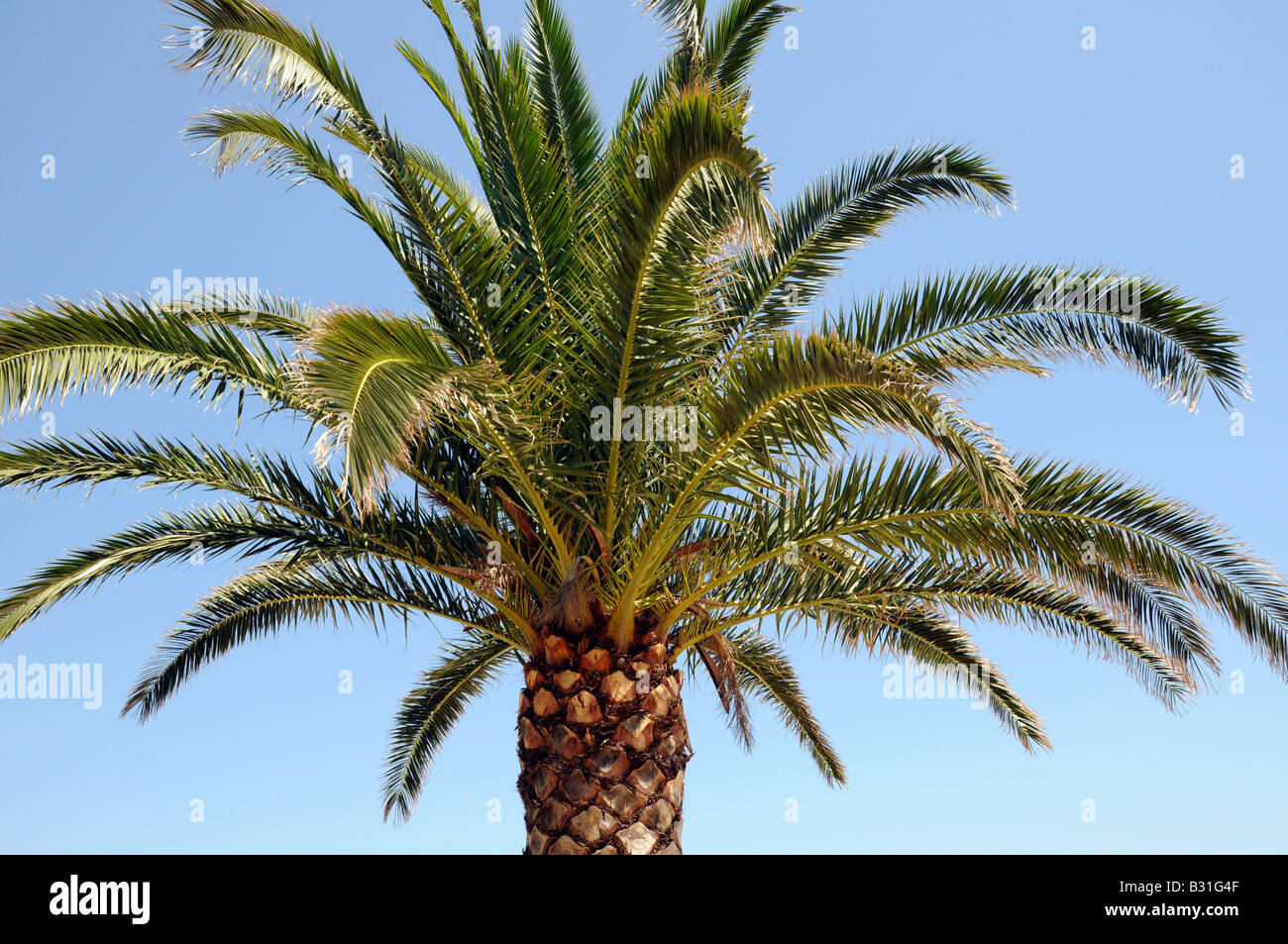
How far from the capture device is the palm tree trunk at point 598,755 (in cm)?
776

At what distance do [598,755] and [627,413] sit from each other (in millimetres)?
2502

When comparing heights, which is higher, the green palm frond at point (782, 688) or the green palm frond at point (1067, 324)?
the green palm frond at point (1067, 324)

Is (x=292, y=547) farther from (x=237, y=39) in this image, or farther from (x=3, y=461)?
(x=237, y=39)

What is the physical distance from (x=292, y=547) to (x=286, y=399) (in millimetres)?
1269

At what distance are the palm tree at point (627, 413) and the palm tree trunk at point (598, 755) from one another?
0.02 meters

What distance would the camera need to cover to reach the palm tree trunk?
776cm

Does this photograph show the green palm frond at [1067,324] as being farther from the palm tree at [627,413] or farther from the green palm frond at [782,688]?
the green palm frond at [782,688]

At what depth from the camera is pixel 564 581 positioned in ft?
24.6

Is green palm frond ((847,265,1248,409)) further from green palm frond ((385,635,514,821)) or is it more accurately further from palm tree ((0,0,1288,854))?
green palm frond ((385,635,514,821))

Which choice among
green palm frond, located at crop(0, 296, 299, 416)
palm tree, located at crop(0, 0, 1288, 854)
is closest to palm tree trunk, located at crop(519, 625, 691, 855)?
palm tree, located at crop(0, 0, 1288, 854)

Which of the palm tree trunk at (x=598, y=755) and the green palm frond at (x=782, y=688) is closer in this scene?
the palm tree trunk at (x=598, y=755)

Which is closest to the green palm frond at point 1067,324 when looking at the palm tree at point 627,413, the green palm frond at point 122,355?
the palm tree at point 627,413

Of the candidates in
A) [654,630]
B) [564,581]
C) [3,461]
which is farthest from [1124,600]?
[3,461]

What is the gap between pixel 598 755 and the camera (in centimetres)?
786
